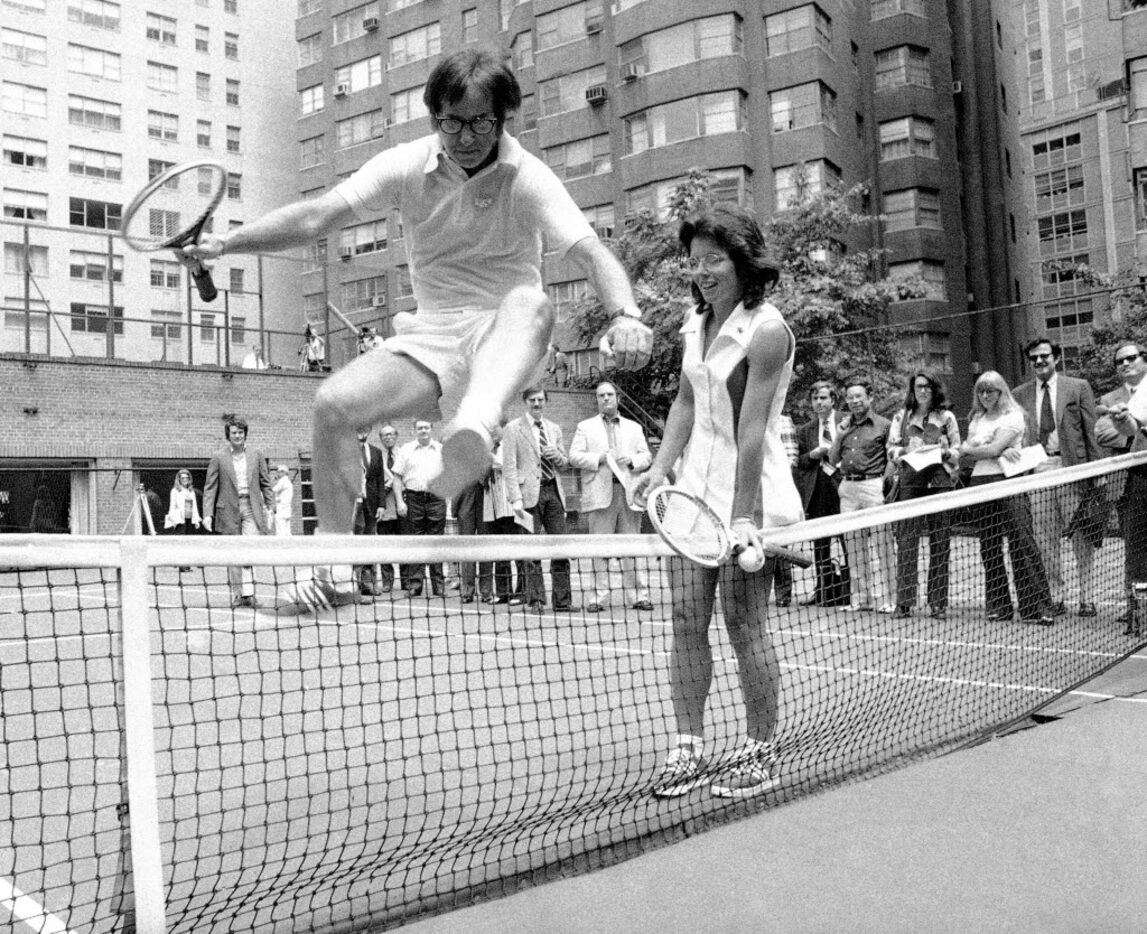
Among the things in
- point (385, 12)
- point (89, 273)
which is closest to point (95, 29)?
point (385, 12)

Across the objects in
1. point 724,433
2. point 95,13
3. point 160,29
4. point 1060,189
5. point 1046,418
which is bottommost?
point 724,433

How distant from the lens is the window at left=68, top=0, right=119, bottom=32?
52.5 meters

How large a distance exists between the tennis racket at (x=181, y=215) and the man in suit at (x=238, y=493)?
800cm

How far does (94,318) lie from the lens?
827 inches

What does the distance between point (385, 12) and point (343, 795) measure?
51.4m

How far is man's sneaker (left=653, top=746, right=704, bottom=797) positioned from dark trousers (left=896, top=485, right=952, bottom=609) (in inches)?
155

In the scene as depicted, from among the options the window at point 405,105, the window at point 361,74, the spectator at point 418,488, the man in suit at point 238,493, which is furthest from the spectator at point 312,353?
the window at point 361,74

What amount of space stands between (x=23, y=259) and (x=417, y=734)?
57.5ft

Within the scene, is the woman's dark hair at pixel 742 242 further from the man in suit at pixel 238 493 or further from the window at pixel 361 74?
the window at pixel 361 74

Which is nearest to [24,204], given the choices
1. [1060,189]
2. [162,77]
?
[162,77]

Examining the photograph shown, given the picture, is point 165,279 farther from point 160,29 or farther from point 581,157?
point 160,29

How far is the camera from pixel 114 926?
2830 millimetres

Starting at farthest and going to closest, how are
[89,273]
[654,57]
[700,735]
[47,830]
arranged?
[654,57] → [89,273] → [700,735] → [47,830]

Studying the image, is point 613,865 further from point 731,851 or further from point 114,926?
point 114,926
